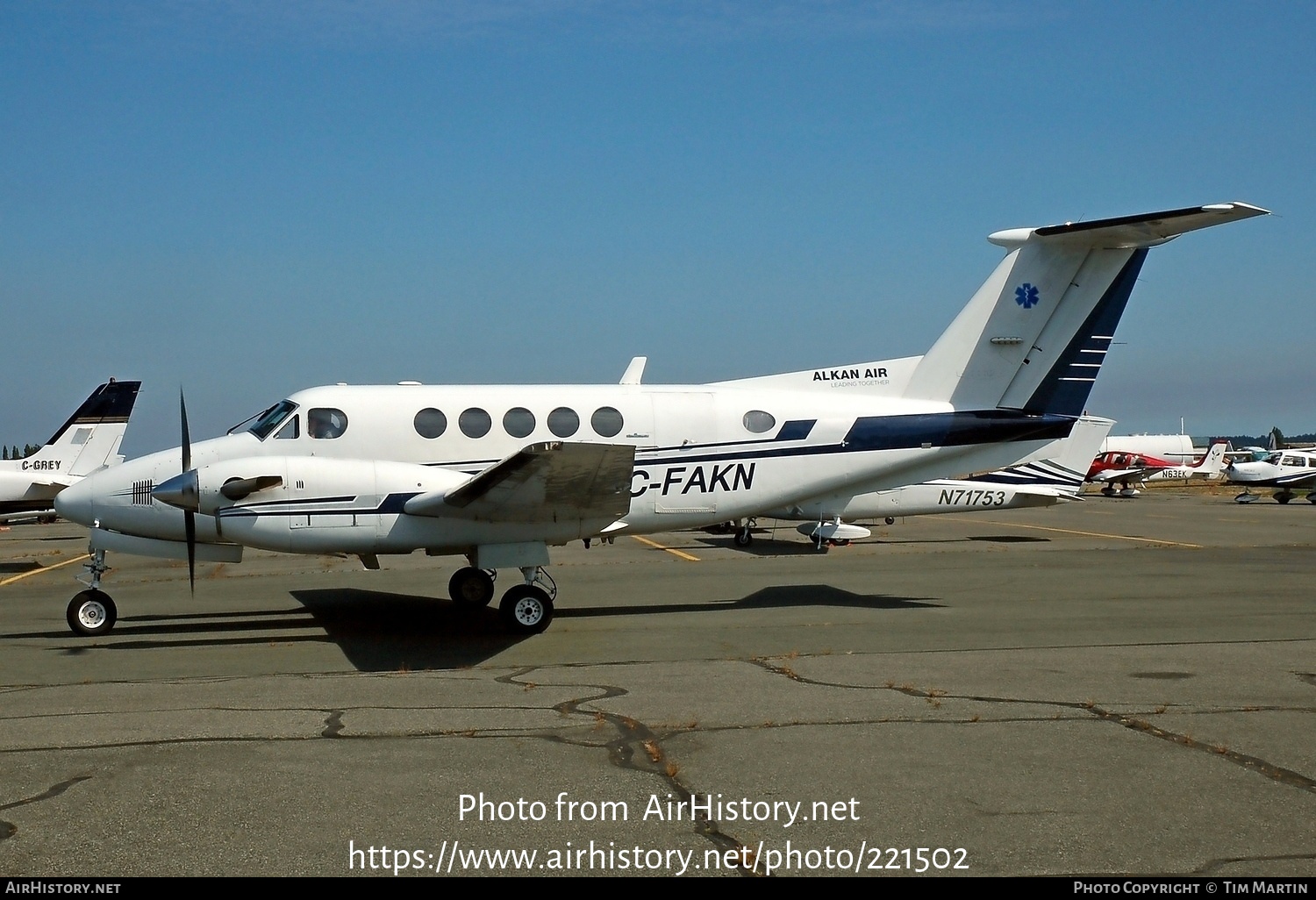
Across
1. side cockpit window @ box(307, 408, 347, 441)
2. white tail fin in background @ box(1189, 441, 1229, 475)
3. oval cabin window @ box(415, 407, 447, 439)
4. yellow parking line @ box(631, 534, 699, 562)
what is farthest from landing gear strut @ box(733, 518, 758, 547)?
white tail fin in background @ box(1189, 441, 1229, 475)

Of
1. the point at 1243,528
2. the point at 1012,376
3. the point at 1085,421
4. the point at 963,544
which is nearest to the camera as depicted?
the point at 1012,376

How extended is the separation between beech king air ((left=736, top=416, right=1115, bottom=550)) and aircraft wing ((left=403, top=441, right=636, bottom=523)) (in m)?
9.24

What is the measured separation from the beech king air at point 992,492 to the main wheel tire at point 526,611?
9630mm

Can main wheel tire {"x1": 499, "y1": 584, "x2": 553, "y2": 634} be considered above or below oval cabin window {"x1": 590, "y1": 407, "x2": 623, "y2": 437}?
below

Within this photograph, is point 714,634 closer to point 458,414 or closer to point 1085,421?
point 458,414

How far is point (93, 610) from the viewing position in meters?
12.7

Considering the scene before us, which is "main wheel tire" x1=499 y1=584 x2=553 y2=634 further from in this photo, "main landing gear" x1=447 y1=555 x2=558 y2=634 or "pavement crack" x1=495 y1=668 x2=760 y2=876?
"pavement crack" x1=495 y1=668 x2=760 y2=876

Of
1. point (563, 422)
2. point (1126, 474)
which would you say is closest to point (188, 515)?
point (563, 422)

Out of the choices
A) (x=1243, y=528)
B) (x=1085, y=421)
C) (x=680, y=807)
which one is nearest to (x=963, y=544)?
(x=1085, y=421)

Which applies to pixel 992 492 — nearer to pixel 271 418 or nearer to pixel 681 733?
pixel 271 418

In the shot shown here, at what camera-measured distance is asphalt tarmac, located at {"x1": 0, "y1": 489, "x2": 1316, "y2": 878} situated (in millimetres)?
5062
